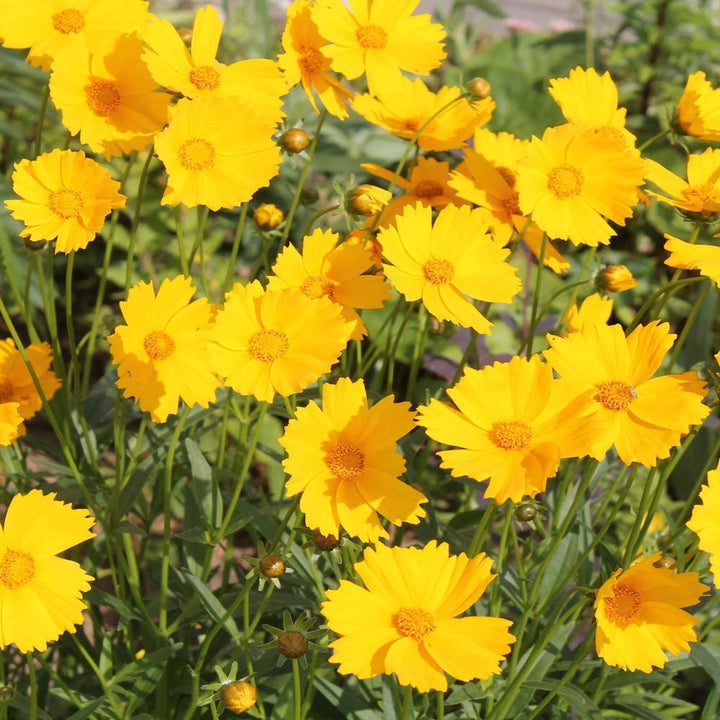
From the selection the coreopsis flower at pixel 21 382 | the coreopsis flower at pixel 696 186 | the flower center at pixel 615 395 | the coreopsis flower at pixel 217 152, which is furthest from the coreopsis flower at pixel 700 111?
the coreopsis flower at pixel 21 382

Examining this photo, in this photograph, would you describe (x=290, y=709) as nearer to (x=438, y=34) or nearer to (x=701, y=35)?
(x=438, y=34)

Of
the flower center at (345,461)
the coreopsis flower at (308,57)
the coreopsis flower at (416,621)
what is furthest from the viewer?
the coreopsis flower at (308,57)

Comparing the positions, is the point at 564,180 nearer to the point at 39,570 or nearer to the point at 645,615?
the point at 645,615

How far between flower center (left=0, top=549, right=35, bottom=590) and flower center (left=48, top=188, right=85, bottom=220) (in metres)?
0.34

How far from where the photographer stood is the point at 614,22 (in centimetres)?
420

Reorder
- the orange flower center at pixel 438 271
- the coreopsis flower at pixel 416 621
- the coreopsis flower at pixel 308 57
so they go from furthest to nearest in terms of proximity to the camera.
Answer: the coreopsis flower at pixel 308 57
the orange flower center at pixel 438 271
the coreopsis flower at pixel 416 621

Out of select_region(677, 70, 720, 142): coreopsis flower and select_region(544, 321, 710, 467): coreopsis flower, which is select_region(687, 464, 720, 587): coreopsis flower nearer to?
select_region(544, 321, 710, 467): coreopsis flower

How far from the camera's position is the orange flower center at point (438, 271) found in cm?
104

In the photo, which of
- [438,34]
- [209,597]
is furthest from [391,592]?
[438,34]

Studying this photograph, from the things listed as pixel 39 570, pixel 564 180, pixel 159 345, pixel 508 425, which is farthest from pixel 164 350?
pixel 564 180

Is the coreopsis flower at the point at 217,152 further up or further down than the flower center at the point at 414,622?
further up

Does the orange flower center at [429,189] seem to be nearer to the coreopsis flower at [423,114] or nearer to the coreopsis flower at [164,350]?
the coreopsis flower at [423,114]

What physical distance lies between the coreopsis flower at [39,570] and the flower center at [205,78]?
46 cm

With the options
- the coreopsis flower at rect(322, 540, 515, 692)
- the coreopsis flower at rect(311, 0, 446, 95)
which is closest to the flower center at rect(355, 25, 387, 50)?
the coreopsis flower at rect(311, 0, 446, 95)
